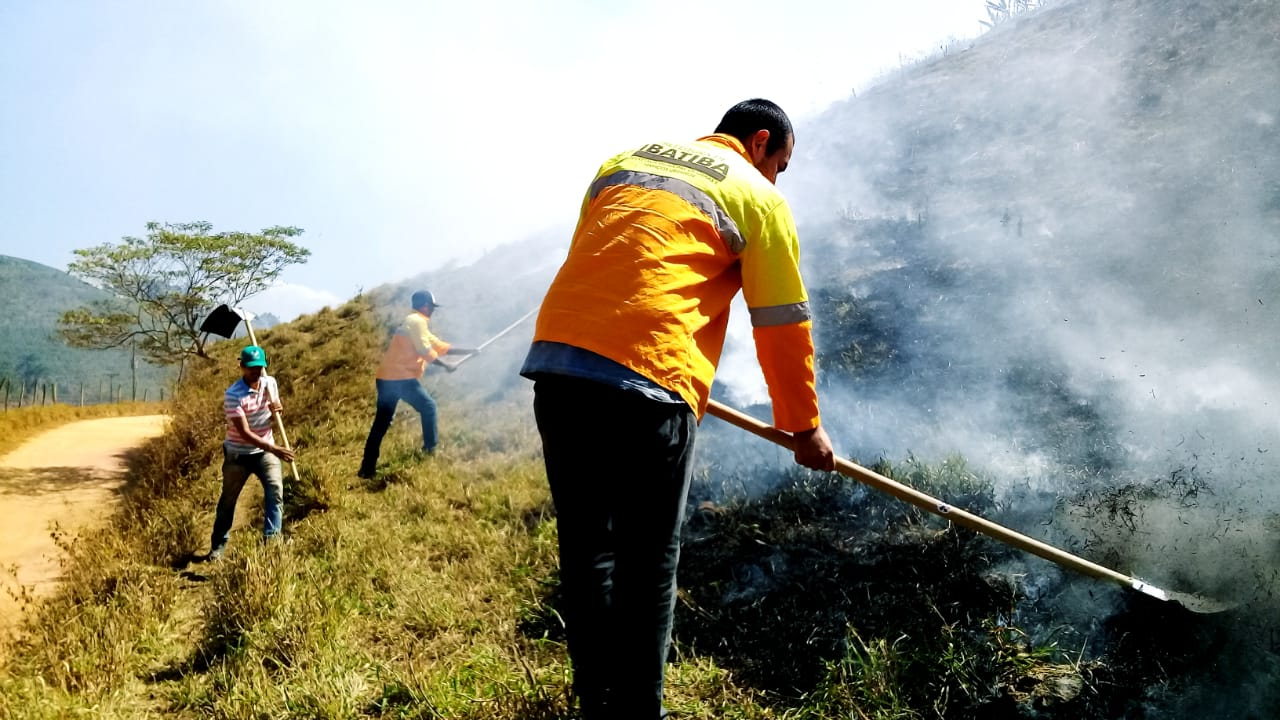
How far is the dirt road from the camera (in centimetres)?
800

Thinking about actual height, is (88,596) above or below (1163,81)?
below

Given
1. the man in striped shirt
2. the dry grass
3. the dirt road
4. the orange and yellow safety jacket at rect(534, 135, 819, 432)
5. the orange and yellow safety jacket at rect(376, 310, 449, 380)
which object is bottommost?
the dirt road

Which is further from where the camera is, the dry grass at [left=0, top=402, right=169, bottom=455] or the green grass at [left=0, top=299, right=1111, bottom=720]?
the dry grass at [left=0, top=402, right=169, bottom=455]

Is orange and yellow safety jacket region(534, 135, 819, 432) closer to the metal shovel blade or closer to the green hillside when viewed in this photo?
the green hillside

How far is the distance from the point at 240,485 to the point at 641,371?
5.08 m

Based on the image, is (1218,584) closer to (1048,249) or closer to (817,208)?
(1048,249)

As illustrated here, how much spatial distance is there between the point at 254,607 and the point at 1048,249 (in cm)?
606

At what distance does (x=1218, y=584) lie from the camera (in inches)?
107

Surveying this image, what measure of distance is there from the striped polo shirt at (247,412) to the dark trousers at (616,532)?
14.7ft

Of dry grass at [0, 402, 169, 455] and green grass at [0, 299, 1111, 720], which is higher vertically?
green grass at [0, 299, 1111, 720]

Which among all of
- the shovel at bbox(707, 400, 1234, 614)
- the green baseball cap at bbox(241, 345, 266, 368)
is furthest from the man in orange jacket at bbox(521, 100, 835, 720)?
the green baseball cap at bbox(241, 345, 266, 368)

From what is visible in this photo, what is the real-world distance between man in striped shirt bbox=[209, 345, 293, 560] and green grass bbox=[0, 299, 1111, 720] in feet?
0.75

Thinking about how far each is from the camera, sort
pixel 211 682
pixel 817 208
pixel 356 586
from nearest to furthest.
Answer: pixel 211 682, pixel 356 586, pixel 817 208

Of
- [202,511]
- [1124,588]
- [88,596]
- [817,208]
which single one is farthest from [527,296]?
[1124,588]
